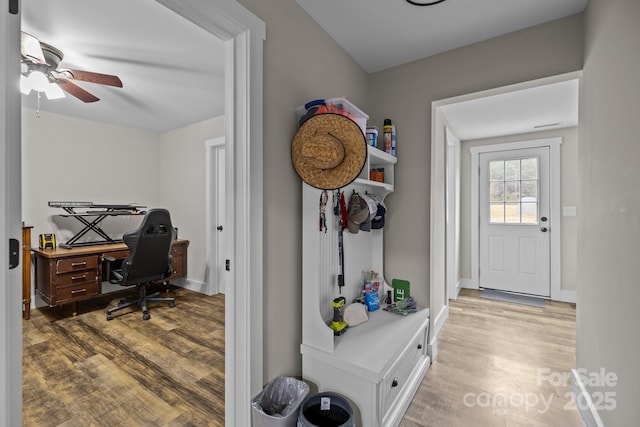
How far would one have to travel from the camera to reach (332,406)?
4.77 feet

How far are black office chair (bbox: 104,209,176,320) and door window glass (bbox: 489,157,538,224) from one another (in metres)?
4.21

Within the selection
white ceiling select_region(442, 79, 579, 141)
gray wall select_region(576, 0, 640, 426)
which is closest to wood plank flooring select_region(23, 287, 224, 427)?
gray wall select_region(576, 0, 640, 426)

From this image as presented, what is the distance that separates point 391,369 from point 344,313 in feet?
1.54

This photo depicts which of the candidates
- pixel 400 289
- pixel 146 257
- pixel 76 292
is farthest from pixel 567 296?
pixel 76 292

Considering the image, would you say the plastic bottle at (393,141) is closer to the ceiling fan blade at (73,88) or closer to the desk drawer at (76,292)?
the ceiling fan blade at (73,88)

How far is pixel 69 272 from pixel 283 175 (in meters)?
2.94

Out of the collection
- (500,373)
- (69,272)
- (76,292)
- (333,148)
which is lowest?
(500,373)

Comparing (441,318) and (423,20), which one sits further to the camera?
(441,318)

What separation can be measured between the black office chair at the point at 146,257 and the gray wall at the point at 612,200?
3.49 m

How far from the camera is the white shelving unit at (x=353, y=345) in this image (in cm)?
147

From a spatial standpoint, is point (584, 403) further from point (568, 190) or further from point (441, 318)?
point (568, 190)

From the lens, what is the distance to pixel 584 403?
Answer: 1.68 m

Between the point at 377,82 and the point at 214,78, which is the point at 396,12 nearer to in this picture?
the point at 377,82

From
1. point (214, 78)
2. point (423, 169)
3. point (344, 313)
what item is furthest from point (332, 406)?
point (214, 78)
